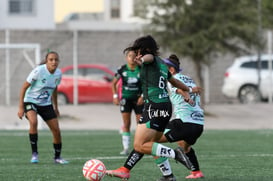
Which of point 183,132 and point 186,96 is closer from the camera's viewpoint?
point 186,96

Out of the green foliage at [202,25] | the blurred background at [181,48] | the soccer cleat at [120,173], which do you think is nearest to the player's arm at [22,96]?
the soccer cleat at [120,173]

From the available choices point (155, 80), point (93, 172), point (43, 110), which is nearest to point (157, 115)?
point (155, 80)

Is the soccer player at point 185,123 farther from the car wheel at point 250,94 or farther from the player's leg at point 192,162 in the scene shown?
the car wheel at point 250,94

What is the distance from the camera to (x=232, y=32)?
29.2 metres

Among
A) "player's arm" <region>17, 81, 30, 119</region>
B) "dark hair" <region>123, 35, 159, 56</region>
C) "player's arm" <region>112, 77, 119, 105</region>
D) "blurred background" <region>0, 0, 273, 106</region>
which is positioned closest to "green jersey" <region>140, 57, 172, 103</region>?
"dark hair" <region>123, 35, 159, 56</region>

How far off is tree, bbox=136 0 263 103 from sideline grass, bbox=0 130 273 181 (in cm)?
673

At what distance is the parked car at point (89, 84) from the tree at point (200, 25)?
2.38 m

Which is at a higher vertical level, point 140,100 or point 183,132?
point 183,132

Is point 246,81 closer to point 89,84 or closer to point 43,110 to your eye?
point 89,84

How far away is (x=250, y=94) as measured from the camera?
105 ft

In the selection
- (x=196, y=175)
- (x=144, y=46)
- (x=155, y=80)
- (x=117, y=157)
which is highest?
(x=144, y=46)

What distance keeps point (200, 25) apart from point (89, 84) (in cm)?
466

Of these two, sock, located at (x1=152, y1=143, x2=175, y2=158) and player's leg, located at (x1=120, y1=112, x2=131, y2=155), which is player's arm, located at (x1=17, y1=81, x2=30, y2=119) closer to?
player's leg, located at (x1=120, y1=112, x2=131, y2=155)

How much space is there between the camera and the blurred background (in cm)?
2892
